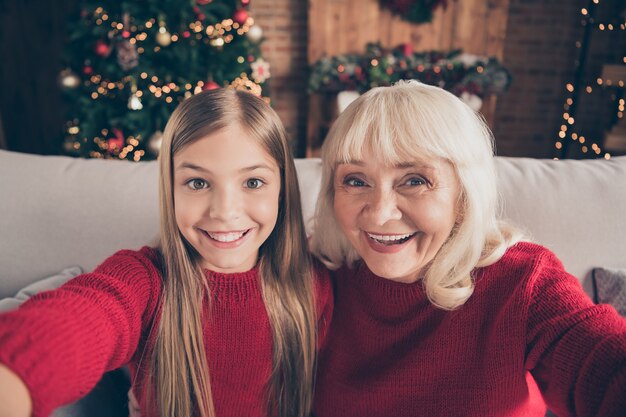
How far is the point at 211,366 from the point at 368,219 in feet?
1.56

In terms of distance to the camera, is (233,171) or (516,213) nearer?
(233,171)

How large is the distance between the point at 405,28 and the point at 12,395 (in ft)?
13.4

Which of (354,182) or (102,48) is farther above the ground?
(102,48)

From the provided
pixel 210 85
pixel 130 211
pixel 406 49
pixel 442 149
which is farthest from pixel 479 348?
pixel 406 49

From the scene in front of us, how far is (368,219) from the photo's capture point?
910 mm

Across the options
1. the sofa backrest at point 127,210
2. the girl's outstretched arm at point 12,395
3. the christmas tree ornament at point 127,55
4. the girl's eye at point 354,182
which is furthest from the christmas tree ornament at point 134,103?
the girl's outstretched arm at point 12,395

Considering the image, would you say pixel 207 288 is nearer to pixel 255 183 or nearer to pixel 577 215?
pixel 255 183

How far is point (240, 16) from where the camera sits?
283 centimetres

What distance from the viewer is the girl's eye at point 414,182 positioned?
89 centimetres

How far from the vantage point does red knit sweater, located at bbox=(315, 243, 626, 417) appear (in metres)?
0.74

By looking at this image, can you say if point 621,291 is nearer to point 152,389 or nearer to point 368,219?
point 368,219

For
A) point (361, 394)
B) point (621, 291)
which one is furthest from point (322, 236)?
point (621, 291)

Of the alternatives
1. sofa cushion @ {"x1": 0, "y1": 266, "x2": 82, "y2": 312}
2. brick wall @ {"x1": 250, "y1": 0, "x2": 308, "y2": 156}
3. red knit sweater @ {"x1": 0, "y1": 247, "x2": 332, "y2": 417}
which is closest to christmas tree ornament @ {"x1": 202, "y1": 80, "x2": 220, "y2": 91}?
brick wall @ {"x1": 250, "y1": 0, "x2": 308, "y2": 156}

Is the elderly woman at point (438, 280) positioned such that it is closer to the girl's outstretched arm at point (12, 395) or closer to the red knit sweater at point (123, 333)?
the red knit sweater at point (123, 333)
